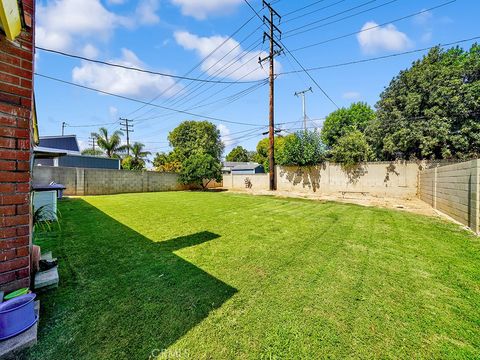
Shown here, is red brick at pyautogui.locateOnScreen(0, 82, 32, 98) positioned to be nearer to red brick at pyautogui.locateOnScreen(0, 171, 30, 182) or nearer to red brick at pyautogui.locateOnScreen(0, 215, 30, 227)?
red brick at pyautogui.locateOnScreen(0, 171, 30, 182)

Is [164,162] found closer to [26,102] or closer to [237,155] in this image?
[237,155]

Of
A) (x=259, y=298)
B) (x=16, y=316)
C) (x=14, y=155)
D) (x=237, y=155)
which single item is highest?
(x=237, y=155)

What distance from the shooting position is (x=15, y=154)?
165 centimetres

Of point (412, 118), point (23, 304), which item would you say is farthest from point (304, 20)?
point (23, 304)

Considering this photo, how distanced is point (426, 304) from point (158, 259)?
3.24m

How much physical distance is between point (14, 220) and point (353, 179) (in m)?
15.1

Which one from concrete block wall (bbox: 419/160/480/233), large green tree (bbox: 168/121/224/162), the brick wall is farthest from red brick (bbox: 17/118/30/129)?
large green tree (bbox: 168/121/224/162)

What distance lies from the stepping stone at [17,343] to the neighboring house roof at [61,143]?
710 inches

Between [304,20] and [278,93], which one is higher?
[304,20]

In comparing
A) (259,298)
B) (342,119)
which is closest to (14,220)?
(259,298)

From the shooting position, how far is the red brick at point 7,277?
1.61m

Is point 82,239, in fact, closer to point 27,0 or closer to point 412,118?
point 27,0

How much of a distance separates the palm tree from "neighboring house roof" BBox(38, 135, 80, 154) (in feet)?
26.1

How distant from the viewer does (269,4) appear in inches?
518
